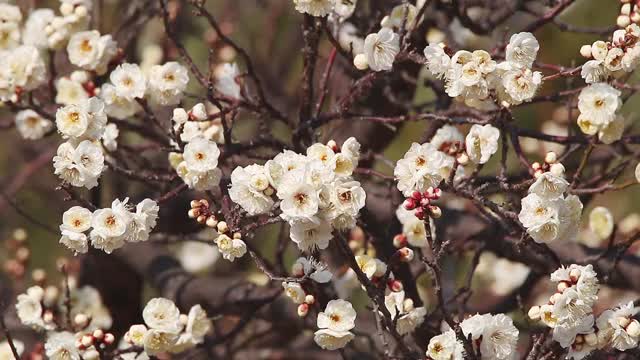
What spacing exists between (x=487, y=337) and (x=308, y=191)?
1.92ft

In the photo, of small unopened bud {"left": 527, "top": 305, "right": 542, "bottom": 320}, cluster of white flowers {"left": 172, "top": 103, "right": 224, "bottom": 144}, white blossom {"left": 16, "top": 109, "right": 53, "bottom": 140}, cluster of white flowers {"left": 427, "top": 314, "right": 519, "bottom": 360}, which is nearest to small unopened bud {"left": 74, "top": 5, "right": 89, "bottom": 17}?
white blossom {"left": 16, "top": 109, "right": 53, "bottom": 140}

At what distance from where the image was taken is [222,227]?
241 centimetres

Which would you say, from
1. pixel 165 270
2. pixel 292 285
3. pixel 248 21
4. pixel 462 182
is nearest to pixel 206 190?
pixel 292 285

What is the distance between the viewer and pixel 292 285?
8.48 ft

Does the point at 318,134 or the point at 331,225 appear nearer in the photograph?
the point at 331,225

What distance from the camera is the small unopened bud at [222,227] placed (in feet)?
7.89

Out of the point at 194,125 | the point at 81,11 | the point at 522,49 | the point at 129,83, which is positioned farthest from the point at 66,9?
the point at 522,49

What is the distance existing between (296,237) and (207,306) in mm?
1352

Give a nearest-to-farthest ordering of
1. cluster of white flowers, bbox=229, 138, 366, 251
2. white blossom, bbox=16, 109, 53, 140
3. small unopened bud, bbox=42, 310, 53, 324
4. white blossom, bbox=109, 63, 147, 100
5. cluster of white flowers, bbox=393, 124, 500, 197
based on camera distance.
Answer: cluster of white flowers, bbox=229, 138, 366, 251 < cluster of white flowers, bbox=393, 124, 500, 197 < white blossom, bbox=109, 63, 147, 100 < small unopened bud, bbox=42, 310, 53, 324 < white blossom, bbox=16, 109, 53, 140

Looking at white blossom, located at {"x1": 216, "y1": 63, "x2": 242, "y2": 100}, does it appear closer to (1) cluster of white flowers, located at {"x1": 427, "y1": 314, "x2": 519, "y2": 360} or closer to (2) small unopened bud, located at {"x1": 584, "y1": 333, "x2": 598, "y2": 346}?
(1) cluster of white flowers, located at {"x1": 427, "y1": 314, "x2": 519, "y2": 360}

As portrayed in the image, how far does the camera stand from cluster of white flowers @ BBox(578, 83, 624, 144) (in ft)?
7.87

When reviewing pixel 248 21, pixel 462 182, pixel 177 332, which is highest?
pixel 462 182

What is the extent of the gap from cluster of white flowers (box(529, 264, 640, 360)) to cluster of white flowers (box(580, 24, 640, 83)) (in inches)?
17.5

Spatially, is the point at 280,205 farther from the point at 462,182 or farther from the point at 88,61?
the point at 88,61
